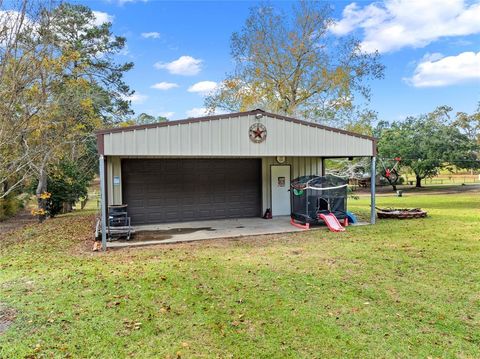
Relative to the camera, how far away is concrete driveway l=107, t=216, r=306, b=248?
27.1 ft

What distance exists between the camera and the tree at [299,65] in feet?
63.0

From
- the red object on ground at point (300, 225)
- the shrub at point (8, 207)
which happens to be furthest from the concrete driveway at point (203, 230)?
the shrub at point (8, 207)

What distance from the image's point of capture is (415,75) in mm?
30062

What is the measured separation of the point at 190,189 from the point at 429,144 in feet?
78.3

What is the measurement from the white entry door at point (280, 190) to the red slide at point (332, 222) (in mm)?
2473

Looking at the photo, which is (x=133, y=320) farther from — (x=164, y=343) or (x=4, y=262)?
(x=4, y=262)

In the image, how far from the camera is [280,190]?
39.6ft

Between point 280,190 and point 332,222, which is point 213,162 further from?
point 332,222

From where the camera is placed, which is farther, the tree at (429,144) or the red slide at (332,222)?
the tree at (429,144)

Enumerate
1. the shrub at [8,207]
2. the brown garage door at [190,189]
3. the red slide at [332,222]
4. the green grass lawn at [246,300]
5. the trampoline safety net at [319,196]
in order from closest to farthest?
1. the green grass lawn at [246,300]
2. the red slide at [332,222]
3. the trampoline safety net at [319,196]
4. the brown garage door at [190,189]
5. the shrub at [8,207]

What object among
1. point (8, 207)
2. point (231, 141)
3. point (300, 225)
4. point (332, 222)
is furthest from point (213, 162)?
point (8, 207)

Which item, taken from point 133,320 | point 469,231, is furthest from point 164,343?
point 469,231

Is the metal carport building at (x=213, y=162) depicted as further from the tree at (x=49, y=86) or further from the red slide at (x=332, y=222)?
the tree at (x=49, y=86)

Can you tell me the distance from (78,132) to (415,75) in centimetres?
2849
